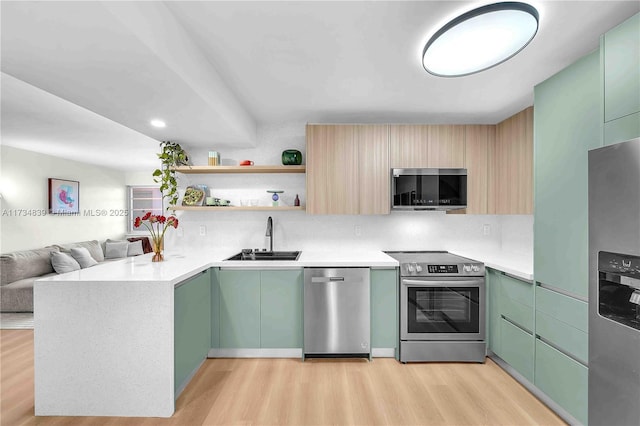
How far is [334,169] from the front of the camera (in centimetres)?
294

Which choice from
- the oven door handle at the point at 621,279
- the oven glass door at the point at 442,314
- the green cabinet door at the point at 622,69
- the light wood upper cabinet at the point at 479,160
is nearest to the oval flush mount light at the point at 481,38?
the green cabinet door at the point at 622,69

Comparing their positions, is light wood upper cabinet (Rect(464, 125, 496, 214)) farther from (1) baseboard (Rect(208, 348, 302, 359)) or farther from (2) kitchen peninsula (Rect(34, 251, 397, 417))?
(2) kitchen peninsula (Rect(34, 251, 397, 417))

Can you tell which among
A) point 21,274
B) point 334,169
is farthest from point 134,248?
point 334,169

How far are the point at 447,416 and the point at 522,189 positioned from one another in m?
1.92

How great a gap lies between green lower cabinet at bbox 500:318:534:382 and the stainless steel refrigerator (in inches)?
22.1

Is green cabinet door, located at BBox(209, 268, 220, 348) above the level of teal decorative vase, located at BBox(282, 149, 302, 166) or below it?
below

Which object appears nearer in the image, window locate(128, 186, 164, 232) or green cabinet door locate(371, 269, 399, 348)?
green cabinet door locate(371, 269, 399, 348)

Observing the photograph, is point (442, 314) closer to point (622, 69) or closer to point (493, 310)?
point (493, 310)

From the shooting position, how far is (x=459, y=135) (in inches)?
116

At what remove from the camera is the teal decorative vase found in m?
3.04

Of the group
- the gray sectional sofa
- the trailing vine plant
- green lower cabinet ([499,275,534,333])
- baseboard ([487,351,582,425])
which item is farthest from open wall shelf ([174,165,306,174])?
the gray sectional sofa

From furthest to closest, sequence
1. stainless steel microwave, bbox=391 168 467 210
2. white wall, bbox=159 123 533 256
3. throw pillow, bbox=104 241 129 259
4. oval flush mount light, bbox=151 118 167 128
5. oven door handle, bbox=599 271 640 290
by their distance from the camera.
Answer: throw pillow, bbox=104 241 129 259
white wall, bbox=159 123 533 256
stainless steel microwave, bbox=391 168 467 210
oval flush mount light, bbox=151 118 167 128
oven door handle, bbox=599 271 640 290

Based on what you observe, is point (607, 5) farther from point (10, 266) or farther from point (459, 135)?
point (10, 266)

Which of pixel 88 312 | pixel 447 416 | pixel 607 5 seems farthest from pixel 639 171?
pixel 88 312
